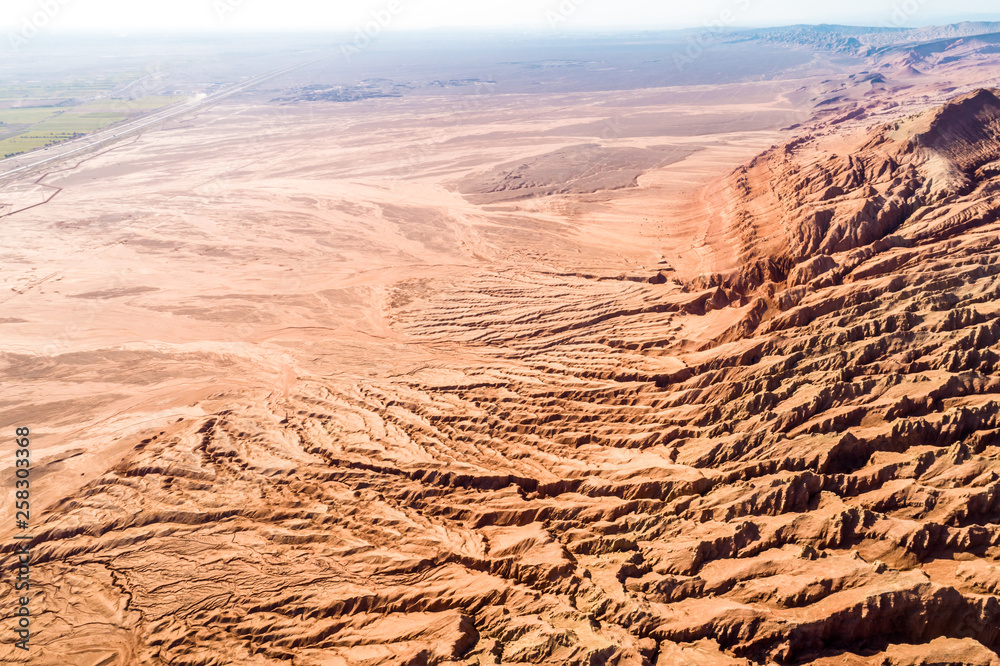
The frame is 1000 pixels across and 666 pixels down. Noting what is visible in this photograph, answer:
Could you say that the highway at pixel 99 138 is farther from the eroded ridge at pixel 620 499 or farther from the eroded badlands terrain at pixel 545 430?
the eroded ridge at pixel 620 499

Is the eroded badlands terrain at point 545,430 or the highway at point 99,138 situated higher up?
the highway at point 99,138

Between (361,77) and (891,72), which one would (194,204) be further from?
(891,72)

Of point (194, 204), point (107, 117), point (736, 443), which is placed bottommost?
point (736, 443)

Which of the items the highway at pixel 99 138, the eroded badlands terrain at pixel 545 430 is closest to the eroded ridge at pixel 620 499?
the eroded badlands terrain at pixel 545 430

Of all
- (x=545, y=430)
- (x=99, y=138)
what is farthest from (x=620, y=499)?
(x=99, y=138)

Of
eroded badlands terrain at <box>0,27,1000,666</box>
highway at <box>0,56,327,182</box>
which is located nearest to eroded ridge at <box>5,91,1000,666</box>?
eroded badlands terrain at <box>0,27,1000,666</box>

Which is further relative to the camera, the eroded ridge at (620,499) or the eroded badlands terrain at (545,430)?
the eroded badlands terrain at (545,430)

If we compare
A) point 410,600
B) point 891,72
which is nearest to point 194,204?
point 410,600
